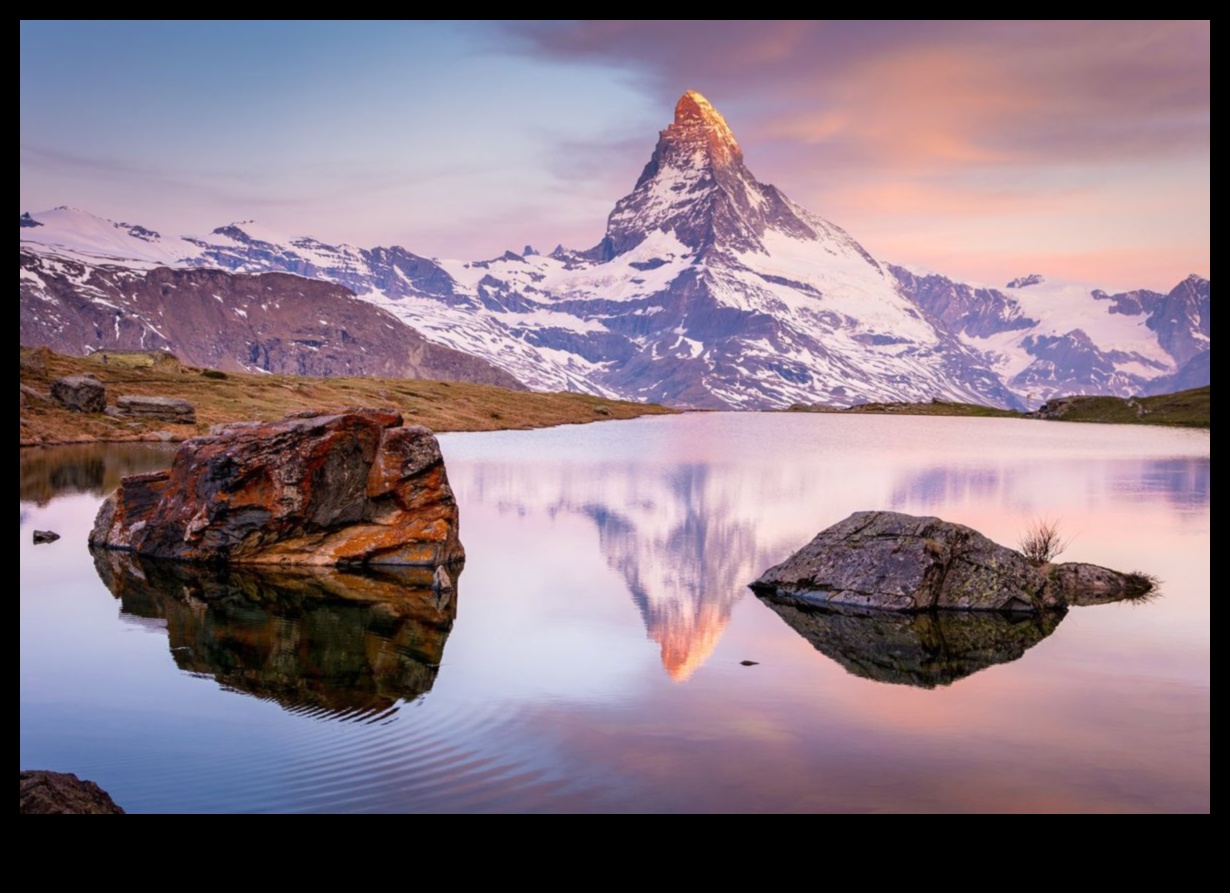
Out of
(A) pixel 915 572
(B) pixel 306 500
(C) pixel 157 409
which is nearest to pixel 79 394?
(C) pixel 157 409

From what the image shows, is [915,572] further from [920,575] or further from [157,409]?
[157,409]

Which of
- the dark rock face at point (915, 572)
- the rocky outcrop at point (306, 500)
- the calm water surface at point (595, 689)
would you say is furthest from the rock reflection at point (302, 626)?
the dark rock face at point (915, 572)

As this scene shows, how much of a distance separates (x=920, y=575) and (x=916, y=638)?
369 centimetres

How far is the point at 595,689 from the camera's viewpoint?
22.4 metres

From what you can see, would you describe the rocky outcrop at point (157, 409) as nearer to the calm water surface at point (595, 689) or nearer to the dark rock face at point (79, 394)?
the dark rock face at point (79, 394)

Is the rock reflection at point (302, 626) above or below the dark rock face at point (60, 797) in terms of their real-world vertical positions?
above

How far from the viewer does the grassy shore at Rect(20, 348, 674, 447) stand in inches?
→ 3809

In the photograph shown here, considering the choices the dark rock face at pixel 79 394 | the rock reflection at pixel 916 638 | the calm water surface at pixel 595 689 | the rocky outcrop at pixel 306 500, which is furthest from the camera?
the dark rock face at pixel 79 394

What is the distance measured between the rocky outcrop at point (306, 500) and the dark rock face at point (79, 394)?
219ft

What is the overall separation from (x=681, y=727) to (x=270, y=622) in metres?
13.7

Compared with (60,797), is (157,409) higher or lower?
higher

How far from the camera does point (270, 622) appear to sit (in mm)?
28766

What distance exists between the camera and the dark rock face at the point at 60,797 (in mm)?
13133
